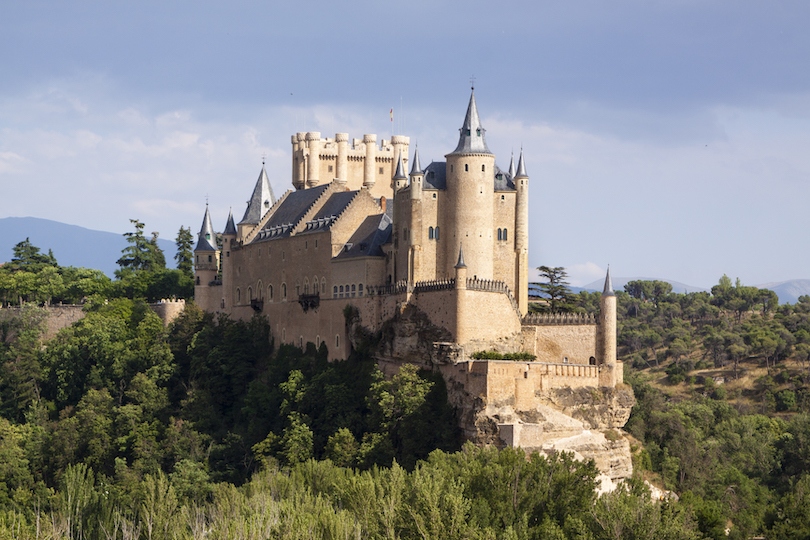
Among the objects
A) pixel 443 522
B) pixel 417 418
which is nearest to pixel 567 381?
pixel 417 418

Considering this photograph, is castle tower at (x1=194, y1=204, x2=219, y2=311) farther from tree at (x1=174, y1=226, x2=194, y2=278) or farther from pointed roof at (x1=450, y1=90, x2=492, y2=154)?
pointed roof at (x1=450, y1=90, x2=492, y2=154)

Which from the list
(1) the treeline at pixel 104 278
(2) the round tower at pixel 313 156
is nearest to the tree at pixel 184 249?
(1) the treeline at pixel 104 278

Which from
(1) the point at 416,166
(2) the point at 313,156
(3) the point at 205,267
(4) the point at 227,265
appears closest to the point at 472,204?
(1) the point at 416,166

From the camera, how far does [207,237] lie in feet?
334

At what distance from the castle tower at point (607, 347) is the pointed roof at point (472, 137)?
13081mm

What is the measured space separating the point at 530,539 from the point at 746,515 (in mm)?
21886

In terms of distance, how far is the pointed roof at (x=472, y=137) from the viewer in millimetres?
74625

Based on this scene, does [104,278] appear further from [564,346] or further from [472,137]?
[564,346]

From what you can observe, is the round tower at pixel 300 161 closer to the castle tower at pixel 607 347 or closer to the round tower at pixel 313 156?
the round tower at pixel 313 156

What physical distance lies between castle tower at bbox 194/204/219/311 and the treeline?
23.0 ft

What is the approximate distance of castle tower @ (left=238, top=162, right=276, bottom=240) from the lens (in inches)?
3816

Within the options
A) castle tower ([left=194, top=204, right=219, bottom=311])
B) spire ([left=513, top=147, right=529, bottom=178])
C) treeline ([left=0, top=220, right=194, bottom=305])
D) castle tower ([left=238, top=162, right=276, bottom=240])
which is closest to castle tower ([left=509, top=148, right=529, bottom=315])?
spire ([left=513, top=147, right=529, bottom=178])

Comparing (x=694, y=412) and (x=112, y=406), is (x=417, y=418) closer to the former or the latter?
(x=112, y=406)

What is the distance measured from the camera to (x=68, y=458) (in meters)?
86.8
